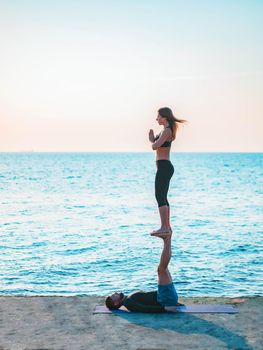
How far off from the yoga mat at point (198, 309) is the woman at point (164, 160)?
3.40ft

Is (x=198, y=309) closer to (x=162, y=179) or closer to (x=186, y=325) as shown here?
(x=186, y=325)

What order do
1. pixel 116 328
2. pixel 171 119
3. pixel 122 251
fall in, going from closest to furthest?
pixel 116 328
pixel 171 119
pixel 122 251

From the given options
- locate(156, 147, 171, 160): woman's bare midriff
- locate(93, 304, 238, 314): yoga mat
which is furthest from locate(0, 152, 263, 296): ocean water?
locate(156, 147, 171, 160): woman's bare midriff

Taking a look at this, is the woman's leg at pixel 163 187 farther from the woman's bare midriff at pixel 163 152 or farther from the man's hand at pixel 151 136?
the man's hand at pixel 151 136

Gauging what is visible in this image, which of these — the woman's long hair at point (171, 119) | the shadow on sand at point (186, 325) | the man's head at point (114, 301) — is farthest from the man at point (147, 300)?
the woman's long hair at point (171, 119)

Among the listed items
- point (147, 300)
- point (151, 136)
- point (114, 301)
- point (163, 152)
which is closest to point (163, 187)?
point (163, 152)

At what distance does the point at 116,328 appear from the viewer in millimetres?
6230

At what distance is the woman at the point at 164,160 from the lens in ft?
23.5

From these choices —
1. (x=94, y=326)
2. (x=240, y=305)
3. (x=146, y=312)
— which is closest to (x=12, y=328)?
(x=94, y=326)

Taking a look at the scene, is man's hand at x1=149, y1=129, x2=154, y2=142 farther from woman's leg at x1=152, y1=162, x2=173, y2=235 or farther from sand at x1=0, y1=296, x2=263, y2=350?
sand at x1=0, y1=296, x2=263, y2=350

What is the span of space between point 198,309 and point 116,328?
4.37 feet

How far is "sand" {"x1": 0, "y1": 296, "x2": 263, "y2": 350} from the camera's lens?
5.66 m

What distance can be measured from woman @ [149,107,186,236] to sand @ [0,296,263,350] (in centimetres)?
131

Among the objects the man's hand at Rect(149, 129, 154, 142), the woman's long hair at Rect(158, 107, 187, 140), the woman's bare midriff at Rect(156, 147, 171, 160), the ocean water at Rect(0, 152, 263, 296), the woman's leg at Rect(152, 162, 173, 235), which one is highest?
the woman's long hair at Rect(158, 107, 187, 140)
